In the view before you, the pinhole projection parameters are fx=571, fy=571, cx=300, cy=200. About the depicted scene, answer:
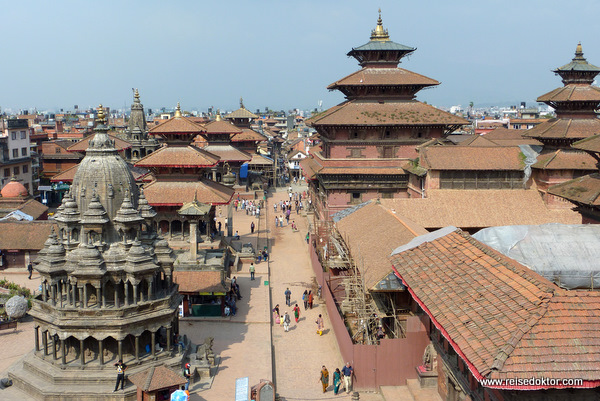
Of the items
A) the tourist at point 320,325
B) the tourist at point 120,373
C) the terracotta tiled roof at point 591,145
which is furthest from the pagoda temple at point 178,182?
the terracotta tiled roof at point 591,145

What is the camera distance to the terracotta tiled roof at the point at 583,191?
2343cm

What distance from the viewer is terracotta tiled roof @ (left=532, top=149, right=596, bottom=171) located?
115ft

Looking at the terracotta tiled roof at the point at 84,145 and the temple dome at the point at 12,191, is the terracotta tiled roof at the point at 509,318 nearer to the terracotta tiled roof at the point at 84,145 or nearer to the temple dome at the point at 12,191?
the temple dome at the point at 12,191

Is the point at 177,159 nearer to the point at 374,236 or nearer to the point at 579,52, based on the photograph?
the point at 374,236

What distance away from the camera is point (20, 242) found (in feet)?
123

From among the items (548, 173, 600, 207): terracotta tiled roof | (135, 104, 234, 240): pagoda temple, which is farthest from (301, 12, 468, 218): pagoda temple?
(548, 173, 600, 207): terracotta tiled roof

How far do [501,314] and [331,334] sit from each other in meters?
14.3

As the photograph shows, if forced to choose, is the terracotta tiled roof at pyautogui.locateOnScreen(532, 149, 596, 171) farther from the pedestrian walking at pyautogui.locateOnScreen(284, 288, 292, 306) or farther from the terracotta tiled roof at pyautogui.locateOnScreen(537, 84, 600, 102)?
the pedestrian walking at pyautogui.locateOnScreen(284, 288, 292, 306)

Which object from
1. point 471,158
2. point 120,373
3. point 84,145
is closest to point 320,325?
point 120,373

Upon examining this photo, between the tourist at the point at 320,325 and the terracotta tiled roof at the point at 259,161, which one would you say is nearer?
the tourist at the point at 320,325

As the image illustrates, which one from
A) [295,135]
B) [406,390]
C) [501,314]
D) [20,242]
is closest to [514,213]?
[406,390]

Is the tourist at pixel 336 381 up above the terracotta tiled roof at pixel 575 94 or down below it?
below

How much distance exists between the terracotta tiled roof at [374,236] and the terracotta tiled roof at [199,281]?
6897 mm

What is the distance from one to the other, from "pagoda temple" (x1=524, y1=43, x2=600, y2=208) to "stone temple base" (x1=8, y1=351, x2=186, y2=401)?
2604 centimetres
